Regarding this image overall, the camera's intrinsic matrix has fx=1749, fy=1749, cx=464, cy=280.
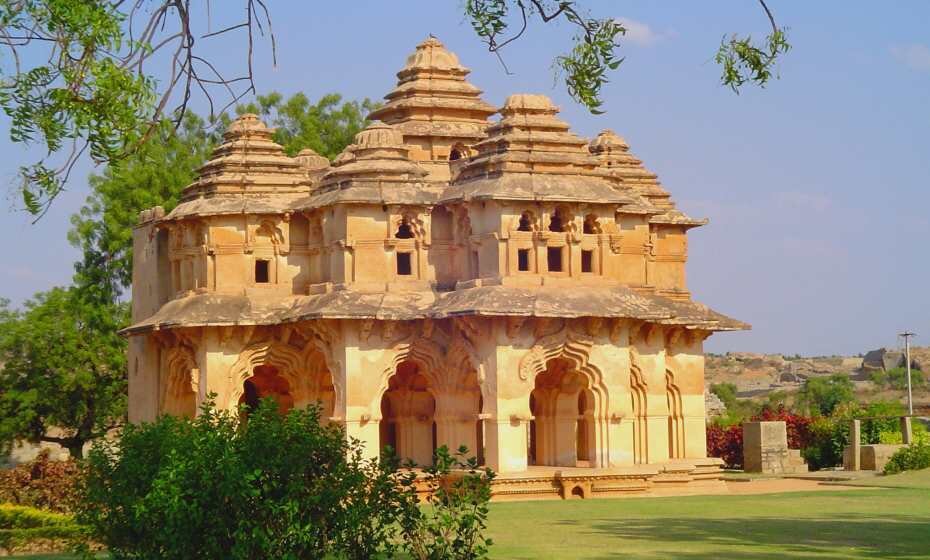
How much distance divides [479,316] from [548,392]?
11.4 ft

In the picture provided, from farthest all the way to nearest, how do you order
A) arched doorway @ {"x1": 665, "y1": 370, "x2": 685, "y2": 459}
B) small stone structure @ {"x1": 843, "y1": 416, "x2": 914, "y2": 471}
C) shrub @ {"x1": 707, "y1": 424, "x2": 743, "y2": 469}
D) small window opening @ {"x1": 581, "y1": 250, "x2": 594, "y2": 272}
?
shrub @ {"x1": 707, "y1": 424, "x2": 743, "y2": 469} < small stone structure @ {"x1": 843, "y1": 416, "x2": 914, "y2": 471} < arched doorway @ {"x1": 665, "y1": 370, "x2": 685, "y2": 459} < small window opening @ {"x1": 581, "y1": 250, "x2": 594, "y2": 272}

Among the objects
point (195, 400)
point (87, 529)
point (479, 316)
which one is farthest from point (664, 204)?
point (87, 529)

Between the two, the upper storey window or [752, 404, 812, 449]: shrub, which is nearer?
the upper storey window

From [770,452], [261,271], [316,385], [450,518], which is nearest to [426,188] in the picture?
[261,271]

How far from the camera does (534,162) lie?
97.1ft

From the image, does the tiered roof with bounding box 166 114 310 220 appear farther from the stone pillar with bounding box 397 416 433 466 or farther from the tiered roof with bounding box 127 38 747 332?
the stone pillar with bounding box 397 416 433 466

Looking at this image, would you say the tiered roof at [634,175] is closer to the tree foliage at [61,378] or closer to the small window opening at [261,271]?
the small window opening at [261,271]

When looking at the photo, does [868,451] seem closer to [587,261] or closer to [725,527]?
[587,261]

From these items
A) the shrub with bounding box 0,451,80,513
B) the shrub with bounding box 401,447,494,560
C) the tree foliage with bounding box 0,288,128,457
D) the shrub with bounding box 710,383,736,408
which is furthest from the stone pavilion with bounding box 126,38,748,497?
the shrub with bounding box 710,383,736,408

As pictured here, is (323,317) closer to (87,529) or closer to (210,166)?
(210,166)

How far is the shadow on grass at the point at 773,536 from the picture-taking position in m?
17.8

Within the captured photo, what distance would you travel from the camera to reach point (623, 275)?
108ft

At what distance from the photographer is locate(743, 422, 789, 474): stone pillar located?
128 feet

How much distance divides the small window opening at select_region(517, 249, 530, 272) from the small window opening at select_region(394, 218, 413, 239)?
2311mm
